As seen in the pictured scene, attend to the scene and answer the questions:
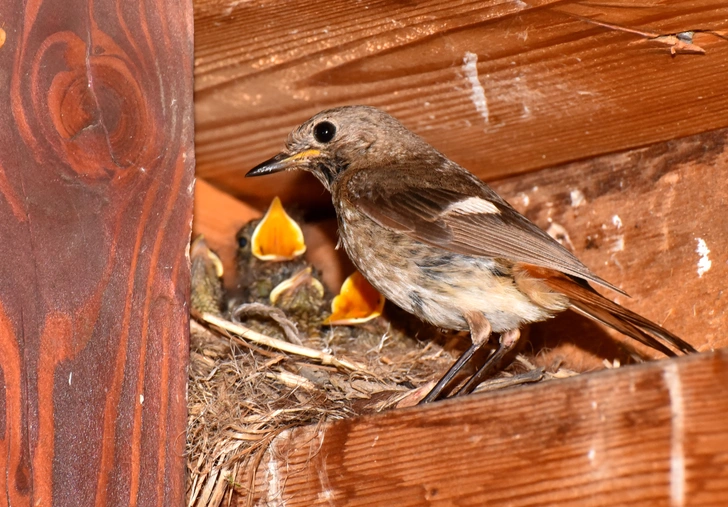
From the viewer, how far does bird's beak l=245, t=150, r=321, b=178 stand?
3.62 m

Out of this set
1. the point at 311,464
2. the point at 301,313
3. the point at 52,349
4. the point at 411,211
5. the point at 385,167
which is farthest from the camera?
the point at 301,313

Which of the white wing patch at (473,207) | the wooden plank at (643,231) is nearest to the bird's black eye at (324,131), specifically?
the white wing patch at (473,207)

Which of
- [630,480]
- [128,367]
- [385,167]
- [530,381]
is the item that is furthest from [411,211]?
[630,480]

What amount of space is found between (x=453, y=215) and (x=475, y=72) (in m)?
0.52

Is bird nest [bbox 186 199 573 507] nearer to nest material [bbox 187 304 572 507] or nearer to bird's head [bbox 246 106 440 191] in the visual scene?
nest material [bbox 187 304 572 507]

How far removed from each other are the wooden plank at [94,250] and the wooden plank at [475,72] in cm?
42

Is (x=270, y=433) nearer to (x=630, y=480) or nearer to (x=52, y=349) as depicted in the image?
(x=52, y=349)

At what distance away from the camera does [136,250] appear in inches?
102

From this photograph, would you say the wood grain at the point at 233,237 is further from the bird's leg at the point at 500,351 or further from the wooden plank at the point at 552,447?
the wooden plank at the point at 552,447

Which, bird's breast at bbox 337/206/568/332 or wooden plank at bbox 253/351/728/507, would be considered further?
bird's breast at bbox 337/206/568/332

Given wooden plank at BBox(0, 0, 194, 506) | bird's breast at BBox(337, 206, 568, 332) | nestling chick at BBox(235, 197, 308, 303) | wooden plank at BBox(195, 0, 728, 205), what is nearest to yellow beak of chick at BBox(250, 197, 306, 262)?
nestling chick at BBox(235, 197, 308, 303)

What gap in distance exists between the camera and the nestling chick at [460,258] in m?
3.04

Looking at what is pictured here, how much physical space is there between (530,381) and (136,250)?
1.50 metres

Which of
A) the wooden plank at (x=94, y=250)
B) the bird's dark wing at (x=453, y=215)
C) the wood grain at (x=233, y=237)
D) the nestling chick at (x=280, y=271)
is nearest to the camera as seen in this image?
the wooden plank at (x=94, y=250)
